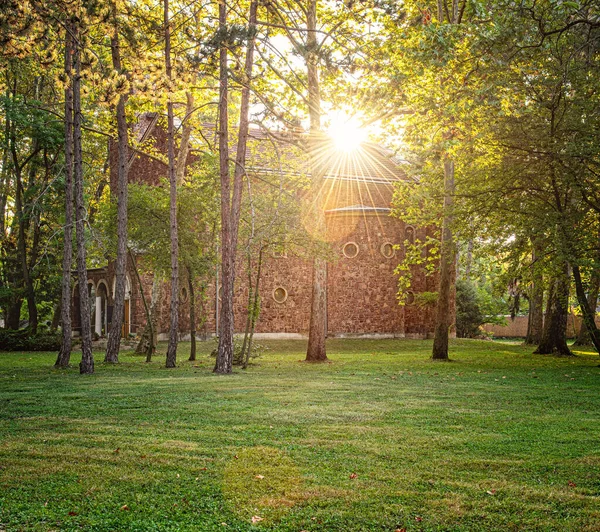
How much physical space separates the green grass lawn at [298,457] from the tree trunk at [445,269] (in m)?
7.79

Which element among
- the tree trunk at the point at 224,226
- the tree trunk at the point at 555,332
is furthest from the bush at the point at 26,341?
the tree trunk at the point at 555,332

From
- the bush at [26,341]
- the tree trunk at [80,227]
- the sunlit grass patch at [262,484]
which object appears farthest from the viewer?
the bush at [26,341]

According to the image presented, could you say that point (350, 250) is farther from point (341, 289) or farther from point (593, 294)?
point (593, 294)

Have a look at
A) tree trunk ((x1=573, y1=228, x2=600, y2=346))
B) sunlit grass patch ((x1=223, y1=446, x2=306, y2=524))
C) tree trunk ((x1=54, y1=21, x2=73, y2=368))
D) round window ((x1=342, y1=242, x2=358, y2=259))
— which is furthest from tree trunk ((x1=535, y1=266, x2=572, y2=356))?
sunlit grass patch ((x1=223, y1=446, x2=306, y2=524))

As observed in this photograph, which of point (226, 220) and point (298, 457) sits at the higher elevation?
point (226, 220)

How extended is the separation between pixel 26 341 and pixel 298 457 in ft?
82.5

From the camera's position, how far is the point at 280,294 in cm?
3225

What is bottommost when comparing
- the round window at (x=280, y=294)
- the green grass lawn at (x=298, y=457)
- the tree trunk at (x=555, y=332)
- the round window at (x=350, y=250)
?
the green grass lawn at (x=298, y=457)

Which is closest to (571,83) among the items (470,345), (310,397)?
(310,397)

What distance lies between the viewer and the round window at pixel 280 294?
32.1 meters

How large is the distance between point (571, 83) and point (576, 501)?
46.9 feet

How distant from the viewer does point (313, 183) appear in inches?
871

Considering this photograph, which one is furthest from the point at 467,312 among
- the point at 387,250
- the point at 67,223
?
the point at 67,223

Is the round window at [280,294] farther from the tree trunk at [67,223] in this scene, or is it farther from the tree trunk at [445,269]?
the tree trunk at [67,223]
